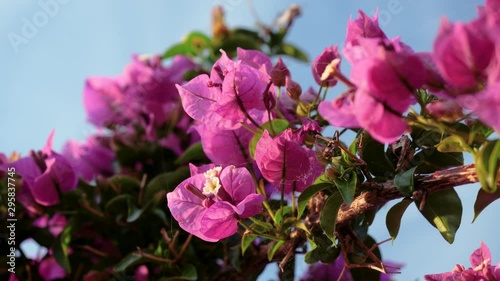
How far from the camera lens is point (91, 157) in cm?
155

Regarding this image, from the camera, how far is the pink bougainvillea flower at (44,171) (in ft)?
3.59

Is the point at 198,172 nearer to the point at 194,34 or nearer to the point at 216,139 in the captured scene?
the point at 216,139

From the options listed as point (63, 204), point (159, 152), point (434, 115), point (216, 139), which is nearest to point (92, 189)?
point (63, 204)

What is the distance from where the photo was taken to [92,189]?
1.24 metres

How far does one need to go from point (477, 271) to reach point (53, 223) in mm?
831

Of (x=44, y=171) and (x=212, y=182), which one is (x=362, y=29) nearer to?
(x=212, y=182)

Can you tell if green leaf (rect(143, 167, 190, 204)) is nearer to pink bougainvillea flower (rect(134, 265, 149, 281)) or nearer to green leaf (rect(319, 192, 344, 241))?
pink bougainvillea flower (rect(134, 265, 149, 281))

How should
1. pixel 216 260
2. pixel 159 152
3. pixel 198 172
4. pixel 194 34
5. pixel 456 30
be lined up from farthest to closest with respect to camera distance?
pixel 194 34
pixel 159 152
pixel 216 260
pixel 198 172
pixel 456 30

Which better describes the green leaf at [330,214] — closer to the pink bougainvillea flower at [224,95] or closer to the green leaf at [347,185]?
the green leaf at [347,185]

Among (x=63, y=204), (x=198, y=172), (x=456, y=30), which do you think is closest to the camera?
(x=456, y=30)

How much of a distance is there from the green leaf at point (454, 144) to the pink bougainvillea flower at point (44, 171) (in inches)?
27.7

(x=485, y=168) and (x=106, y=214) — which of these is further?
(x=106, y=214)

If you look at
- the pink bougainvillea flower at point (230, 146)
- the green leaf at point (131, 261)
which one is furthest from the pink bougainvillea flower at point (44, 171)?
the pink bougainvillea flower at point (230, 146)

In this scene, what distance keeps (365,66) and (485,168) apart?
0.14 m
